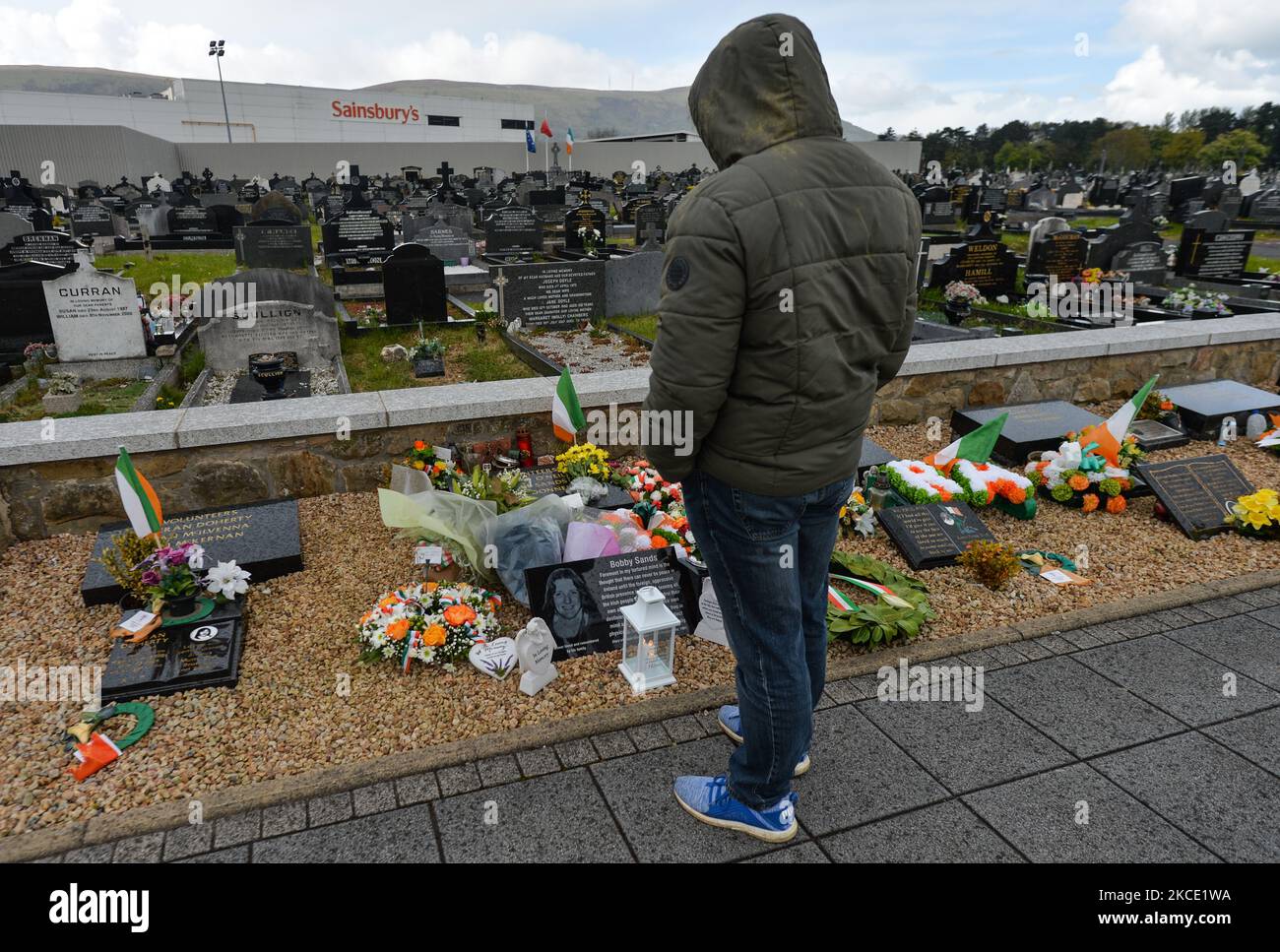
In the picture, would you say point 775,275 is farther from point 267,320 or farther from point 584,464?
point 267,320

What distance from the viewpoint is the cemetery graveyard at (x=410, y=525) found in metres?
3.44

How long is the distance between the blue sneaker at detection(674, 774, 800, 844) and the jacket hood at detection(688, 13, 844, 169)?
2108 mm

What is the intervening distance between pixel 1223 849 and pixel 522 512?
11.0 feet

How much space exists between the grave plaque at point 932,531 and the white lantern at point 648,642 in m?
1.92

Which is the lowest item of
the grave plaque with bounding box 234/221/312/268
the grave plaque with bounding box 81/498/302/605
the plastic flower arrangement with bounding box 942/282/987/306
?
the grave plaque with bounding box 81/498/302/605

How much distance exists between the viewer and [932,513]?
504 centimetres

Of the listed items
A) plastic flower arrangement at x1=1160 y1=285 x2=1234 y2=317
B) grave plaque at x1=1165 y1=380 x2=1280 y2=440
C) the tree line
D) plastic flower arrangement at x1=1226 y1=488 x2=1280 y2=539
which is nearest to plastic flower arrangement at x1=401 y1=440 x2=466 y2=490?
plastic flower arrangement at x1=1226 y1=488 x2=1280 y2=539

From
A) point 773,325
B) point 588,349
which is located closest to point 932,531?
point 773,325

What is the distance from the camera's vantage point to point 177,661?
3.66 metres

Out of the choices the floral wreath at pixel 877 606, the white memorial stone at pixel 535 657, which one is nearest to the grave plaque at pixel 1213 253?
the floral wreath at pixel 877 606

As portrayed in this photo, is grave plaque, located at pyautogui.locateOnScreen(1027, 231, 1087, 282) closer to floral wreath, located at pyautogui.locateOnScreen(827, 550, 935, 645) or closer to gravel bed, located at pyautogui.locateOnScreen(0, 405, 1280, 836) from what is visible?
gravel bed, located at pyautogui.locateOnScreen(0, 405, 1280, 836)

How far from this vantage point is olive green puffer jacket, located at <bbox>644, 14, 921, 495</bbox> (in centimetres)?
193

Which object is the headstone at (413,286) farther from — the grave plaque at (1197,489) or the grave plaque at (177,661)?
the grave plaque at (1197,489)
